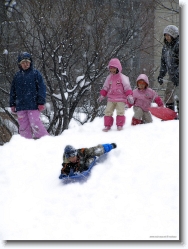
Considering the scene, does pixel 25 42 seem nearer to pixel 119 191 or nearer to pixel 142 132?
pixel 142 132

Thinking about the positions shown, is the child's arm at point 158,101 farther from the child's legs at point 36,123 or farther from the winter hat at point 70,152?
the winter hat at point 70,152

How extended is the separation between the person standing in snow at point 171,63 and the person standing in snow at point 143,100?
245mm

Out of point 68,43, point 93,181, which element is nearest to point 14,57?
point 68,43

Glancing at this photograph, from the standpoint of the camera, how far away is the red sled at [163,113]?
593 cm

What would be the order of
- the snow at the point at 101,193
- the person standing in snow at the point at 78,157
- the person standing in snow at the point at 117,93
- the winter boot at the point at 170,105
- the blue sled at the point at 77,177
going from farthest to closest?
1. the winter boot at the point at 170,105
2. the person standing in snow at the point at 117,93
3. the person standing in snow at the point at 78,157
4. the blue sled at the point at 77,177
5. the snow at the point at 101,193

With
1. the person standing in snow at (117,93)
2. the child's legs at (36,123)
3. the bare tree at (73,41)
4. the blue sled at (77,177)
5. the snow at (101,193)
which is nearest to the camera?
the snow at (101,193)

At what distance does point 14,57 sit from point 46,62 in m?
0.76

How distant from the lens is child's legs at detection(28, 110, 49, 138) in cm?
576

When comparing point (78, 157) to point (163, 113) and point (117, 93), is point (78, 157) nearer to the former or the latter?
point (117, 93)

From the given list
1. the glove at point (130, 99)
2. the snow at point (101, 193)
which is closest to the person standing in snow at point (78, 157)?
the snow at point (101, 193)

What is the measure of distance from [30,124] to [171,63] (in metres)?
2.51

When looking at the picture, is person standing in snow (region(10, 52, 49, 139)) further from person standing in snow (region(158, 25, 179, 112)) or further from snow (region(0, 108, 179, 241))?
person standing in snow (region(158, 25, 179, 112))

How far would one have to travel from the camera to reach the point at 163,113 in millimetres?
5945

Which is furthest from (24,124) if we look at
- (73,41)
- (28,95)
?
(73,41)
